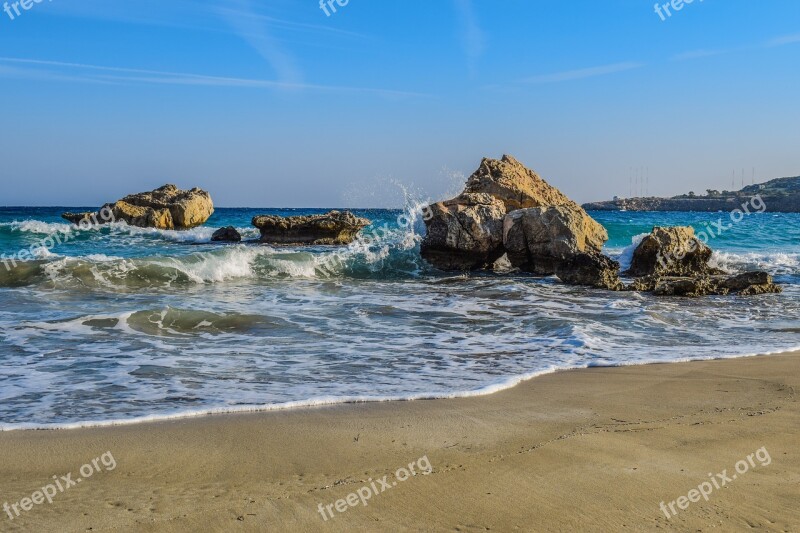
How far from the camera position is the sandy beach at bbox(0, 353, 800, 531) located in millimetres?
3186

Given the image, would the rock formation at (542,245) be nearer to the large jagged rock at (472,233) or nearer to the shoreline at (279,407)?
the large jagged rock at (472,233)

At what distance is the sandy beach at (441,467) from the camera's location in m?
3.19

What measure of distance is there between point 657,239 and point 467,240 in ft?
12.9

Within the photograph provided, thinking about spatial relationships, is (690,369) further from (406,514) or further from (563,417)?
(406,514)

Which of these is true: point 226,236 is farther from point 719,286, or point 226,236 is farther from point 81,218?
point 719,286

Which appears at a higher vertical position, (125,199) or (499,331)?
(125,199)

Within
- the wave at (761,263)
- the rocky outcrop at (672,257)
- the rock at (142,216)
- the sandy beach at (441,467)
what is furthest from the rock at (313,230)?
the sandy beach at (441,467)

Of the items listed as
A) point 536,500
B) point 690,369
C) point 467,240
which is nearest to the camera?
point 536,500

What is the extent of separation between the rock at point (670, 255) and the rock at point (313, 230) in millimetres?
12711

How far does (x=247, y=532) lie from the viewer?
3053 mm

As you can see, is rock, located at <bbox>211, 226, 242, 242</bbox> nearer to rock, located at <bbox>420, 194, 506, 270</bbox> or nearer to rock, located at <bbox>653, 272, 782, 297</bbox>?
rock, located at <bbox>420, 194, 506, 270</bbox>

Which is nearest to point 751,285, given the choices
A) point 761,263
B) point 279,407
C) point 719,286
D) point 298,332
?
point 719,286

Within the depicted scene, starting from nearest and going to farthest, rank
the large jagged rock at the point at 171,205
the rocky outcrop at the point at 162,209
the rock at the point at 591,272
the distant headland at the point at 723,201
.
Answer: the rock at the point at 591,272
the rocky outcrop at the point at 162,209
the large jagged rock at the point at 171,205
the distant headland at the point at 723,201

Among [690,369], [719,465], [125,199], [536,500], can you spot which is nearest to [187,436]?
[536,500]
